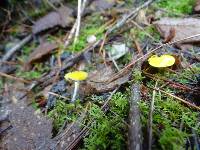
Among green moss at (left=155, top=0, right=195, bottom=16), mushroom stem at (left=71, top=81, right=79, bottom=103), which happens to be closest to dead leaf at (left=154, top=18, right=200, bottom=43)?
green moss at (left=155, top=0, right=195, bottom=16)

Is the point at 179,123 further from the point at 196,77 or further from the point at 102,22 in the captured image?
the point at 102,22

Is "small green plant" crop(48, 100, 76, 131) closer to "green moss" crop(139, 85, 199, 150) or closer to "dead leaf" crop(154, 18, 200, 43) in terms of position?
"green moss" crop(139, 85, 199, 150)

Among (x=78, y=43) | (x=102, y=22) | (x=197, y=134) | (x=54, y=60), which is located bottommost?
(x=197, y=134)

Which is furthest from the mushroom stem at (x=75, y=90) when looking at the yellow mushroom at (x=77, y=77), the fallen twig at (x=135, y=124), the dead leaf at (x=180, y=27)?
the dead leaf at (x=180, y=27)

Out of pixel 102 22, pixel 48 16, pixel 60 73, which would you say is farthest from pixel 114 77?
pixel 48 16

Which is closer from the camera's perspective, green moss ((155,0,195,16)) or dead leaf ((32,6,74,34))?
green moss ((155,0,195,16))

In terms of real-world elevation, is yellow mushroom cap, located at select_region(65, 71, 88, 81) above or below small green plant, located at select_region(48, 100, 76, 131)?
above
